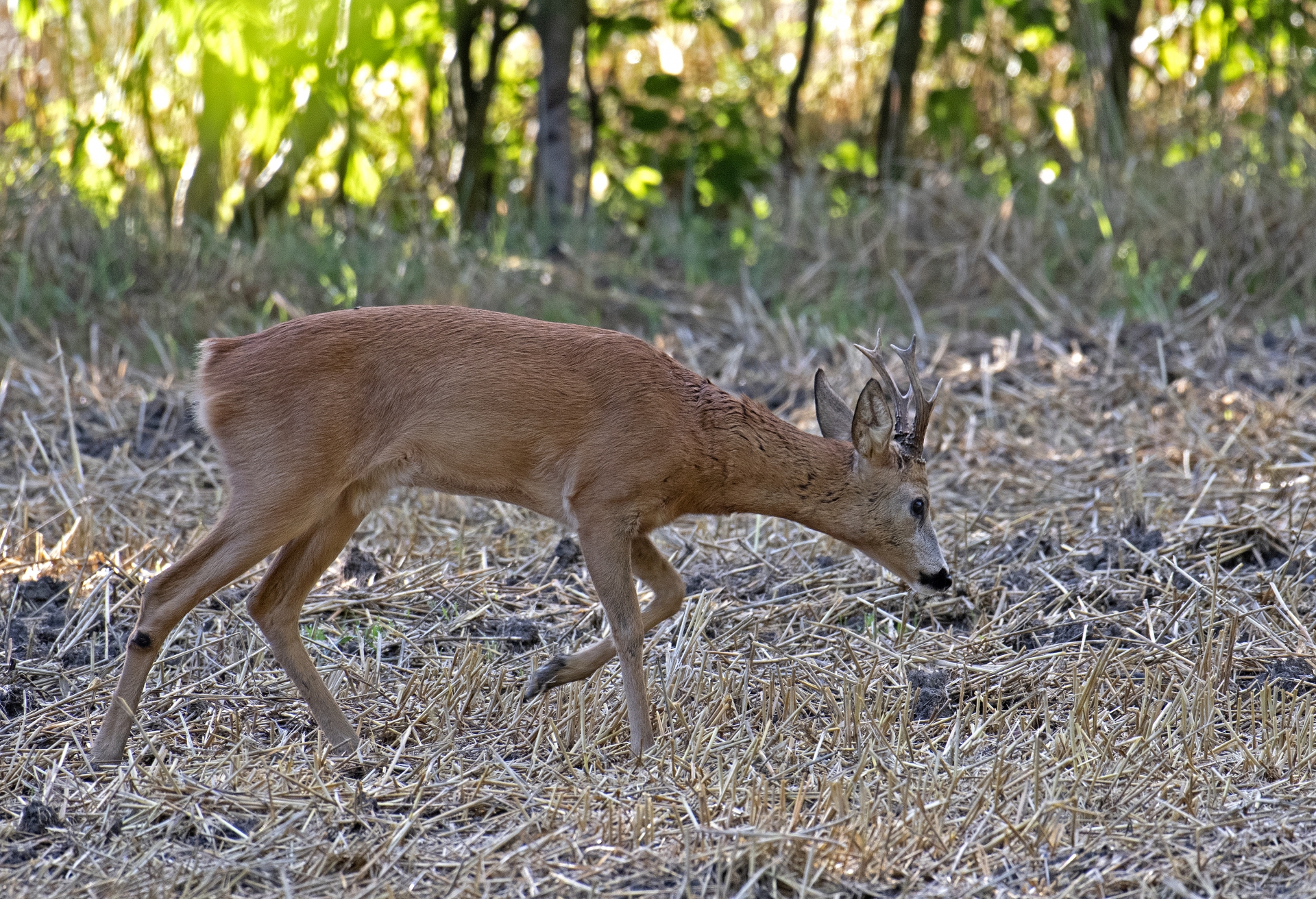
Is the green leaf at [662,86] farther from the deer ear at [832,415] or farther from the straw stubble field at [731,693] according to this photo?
the deer ear at [832,415]

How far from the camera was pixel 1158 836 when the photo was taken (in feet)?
11.1

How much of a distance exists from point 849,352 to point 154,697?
472 centimetres

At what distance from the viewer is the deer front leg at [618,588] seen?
4.31 m

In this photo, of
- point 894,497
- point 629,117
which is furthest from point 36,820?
point 629,117

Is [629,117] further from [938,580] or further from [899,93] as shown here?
[938,580]

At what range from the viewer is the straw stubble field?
330 cm

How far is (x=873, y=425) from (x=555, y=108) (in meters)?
6.98

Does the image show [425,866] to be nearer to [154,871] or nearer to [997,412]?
[154,871]

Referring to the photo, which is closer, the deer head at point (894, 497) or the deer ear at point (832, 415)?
the deer head at point (894, 497)

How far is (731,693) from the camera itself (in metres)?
4.44

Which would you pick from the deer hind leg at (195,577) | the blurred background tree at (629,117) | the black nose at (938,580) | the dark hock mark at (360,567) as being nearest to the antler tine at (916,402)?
the black nose at (938,580)

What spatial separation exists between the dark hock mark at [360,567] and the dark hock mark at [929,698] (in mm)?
2111

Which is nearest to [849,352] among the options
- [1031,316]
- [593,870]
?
[1031,316]

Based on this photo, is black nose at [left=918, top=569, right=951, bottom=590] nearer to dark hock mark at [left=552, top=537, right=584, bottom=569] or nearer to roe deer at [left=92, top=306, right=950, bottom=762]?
roe deer at [left=92, top=306, right=950, bottom=762]
